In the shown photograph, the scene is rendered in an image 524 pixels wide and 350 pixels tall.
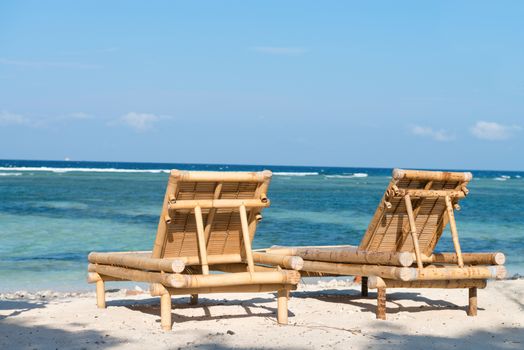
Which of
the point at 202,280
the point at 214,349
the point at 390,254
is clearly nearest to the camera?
the point at 214,349

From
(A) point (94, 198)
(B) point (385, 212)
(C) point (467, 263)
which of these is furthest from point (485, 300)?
(A) point (94, 198)

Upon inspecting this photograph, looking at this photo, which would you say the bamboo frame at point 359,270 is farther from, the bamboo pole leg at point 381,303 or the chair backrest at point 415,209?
the chair backrest at point 415,209

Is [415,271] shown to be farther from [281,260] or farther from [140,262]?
[140,262]

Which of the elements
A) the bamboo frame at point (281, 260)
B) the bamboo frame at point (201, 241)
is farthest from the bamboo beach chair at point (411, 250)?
the bamboo frame at point (201, 241)

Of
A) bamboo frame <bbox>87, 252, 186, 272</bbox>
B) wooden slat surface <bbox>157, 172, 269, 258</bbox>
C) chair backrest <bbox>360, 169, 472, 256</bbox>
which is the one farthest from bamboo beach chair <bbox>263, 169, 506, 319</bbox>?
bamboo frame <bbox>87, 252, 186, 272</bbox>

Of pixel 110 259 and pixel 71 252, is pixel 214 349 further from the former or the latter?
pixel 71 252

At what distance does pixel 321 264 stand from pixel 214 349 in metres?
2.17

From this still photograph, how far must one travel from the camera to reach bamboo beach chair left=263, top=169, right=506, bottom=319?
23.7ft

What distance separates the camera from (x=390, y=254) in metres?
7.15

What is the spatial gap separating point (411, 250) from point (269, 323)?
1783 millimetres

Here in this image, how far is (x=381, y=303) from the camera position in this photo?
7379mm

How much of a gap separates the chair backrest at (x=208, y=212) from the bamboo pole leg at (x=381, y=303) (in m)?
1.22

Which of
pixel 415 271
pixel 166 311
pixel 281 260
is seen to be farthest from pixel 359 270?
pixel 166 311

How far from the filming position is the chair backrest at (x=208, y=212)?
22.3ft
